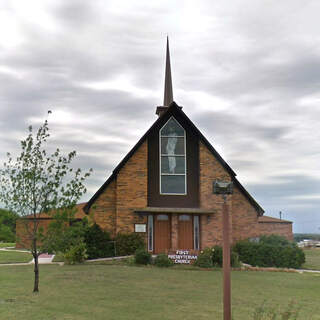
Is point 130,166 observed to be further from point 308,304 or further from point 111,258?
point 308,304

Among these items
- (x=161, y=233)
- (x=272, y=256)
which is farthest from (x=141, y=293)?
(x=272, y=256)

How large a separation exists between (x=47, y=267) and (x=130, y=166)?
7807mm

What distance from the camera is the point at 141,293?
1328cm

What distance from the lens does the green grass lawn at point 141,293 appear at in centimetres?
1051

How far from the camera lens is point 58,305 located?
11141mm

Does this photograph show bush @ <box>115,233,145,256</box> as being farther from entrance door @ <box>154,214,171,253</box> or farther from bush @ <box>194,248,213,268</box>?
bush @ <box>194,248,213,268</box>

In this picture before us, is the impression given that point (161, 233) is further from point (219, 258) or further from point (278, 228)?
point (278, 228)

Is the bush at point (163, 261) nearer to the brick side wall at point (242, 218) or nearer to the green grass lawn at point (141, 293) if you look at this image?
the green grass lawn at point (141, 293)

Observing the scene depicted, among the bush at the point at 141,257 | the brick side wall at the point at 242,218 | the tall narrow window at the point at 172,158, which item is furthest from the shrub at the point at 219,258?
the tall narrow window at the point at 172,158

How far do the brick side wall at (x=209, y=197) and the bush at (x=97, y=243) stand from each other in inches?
222

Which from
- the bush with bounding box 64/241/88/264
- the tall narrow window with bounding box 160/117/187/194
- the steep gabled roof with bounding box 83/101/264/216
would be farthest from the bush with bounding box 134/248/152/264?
the steep gabled roof with bounding box 83/101/264/216

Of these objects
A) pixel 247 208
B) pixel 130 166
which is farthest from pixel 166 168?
pixel 247 208

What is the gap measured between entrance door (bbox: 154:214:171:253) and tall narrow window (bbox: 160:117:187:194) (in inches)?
64.5

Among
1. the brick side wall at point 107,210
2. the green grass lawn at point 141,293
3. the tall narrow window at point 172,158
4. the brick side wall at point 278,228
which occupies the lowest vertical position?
the green grass lawn at point 141,293
